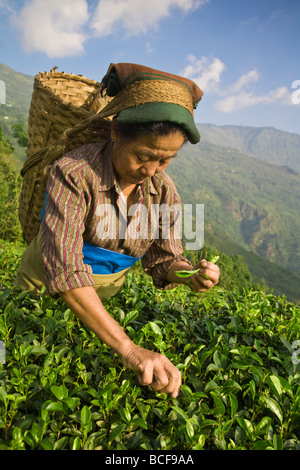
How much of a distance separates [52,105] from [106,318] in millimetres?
1527

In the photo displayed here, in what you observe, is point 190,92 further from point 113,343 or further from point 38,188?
point 113,343

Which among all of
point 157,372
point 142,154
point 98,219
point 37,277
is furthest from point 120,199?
point 157,372

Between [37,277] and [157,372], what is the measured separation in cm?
134

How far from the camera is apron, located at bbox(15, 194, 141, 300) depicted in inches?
89.0

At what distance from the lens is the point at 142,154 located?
1809 mm

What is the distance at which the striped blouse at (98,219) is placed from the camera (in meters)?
1.71

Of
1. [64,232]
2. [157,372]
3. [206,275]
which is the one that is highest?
[64,232]

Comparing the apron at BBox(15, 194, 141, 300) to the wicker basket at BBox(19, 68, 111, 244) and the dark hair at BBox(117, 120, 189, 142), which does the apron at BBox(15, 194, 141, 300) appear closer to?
the wicker basket at BBox(19, 68, 111, 244)

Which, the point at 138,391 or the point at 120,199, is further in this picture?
the point at 120,199

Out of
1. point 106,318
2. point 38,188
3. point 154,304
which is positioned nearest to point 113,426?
point 106,318

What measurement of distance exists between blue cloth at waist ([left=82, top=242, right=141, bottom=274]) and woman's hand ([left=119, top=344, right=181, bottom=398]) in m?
0.89

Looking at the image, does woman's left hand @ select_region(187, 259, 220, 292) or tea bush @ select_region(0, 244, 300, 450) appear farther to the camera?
woman's left hand @ select_region(187, 259, 220, 292)

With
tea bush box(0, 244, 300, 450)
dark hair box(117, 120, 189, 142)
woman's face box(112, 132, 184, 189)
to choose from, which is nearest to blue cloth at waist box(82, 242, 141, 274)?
tea bush box(0, 244, 300, 450)

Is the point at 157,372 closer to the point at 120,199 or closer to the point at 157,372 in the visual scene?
the point at 157,372
